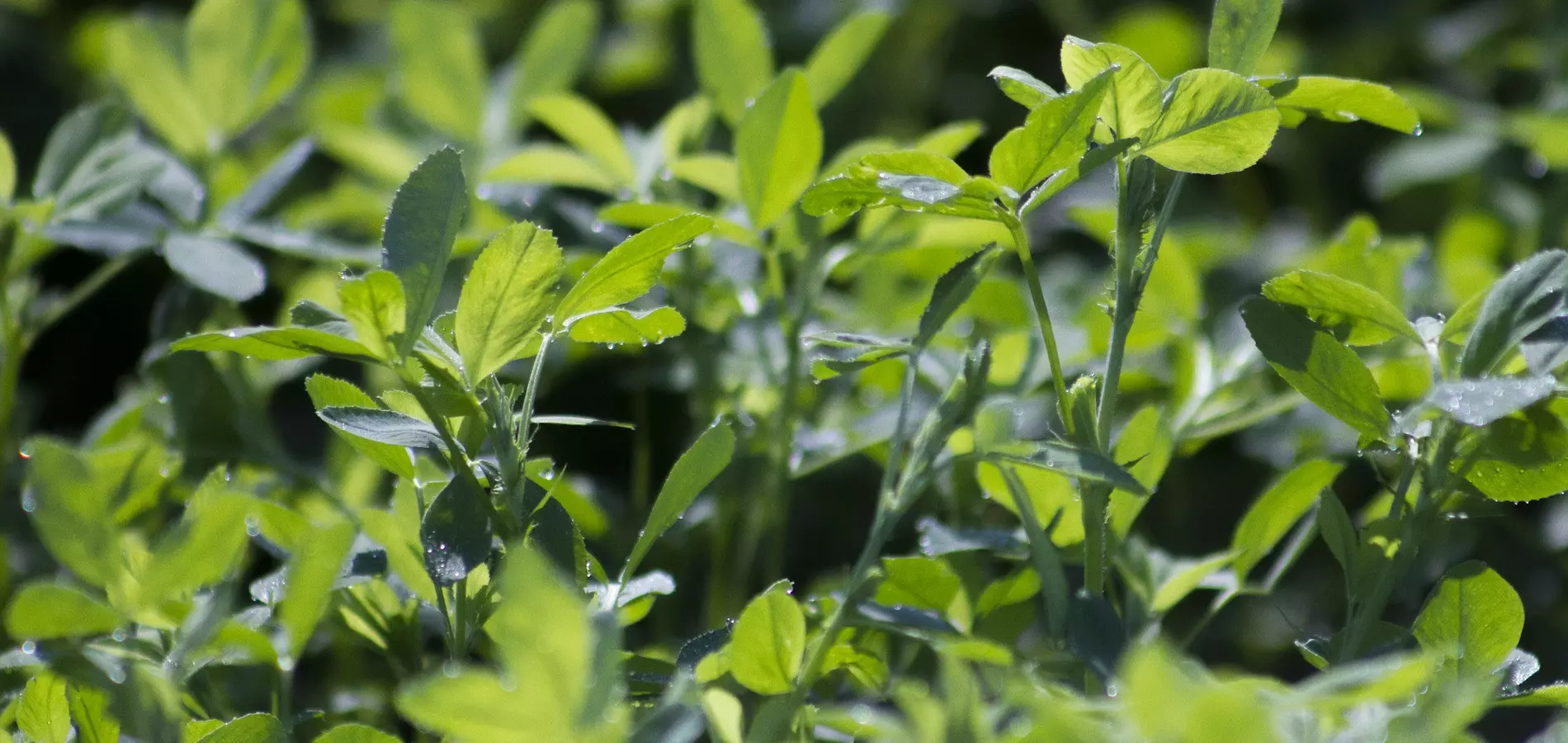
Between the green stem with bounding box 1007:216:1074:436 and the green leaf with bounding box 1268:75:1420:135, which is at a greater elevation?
the green leaf with bounding box 1268:75:1420:135

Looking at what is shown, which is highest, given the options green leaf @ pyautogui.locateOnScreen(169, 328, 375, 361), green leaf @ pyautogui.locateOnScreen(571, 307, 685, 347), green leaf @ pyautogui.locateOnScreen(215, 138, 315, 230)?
green leaf @ pyautogui.locateOnScreen(169, 328, 375, 361)

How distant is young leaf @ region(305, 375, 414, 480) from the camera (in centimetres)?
56

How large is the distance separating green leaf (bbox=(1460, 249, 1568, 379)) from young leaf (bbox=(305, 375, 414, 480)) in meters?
0.49

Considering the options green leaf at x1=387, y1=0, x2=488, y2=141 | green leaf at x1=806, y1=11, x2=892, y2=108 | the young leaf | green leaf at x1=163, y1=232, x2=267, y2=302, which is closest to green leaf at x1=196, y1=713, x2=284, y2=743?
the young leaf

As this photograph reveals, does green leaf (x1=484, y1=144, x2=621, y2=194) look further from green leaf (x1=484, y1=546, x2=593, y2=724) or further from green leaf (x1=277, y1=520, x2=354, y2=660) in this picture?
green leaf (x1=484, y1=546, x2=593, y2=724)

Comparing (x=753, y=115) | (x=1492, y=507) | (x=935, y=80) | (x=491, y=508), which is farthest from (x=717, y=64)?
(x=935, y=80)

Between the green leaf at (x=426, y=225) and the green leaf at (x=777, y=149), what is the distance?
0.67ft

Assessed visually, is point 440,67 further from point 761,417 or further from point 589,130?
point 761,417

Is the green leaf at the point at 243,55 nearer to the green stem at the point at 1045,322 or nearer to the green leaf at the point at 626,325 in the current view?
the green leaf at the point at 626,325

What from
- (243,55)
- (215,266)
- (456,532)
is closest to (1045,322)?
(456,532)

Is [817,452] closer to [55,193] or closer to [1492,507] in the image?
[1492,507]

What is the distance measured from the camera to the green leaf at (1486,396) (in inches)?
19.1

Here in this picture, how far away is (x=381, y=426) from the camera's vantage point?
1.73 ft

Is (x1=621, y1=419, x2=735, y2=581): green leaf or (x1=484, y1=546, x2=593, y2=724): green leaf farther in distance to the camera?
(x1=621, y1=419, x2=735, y2=581): green leaf
